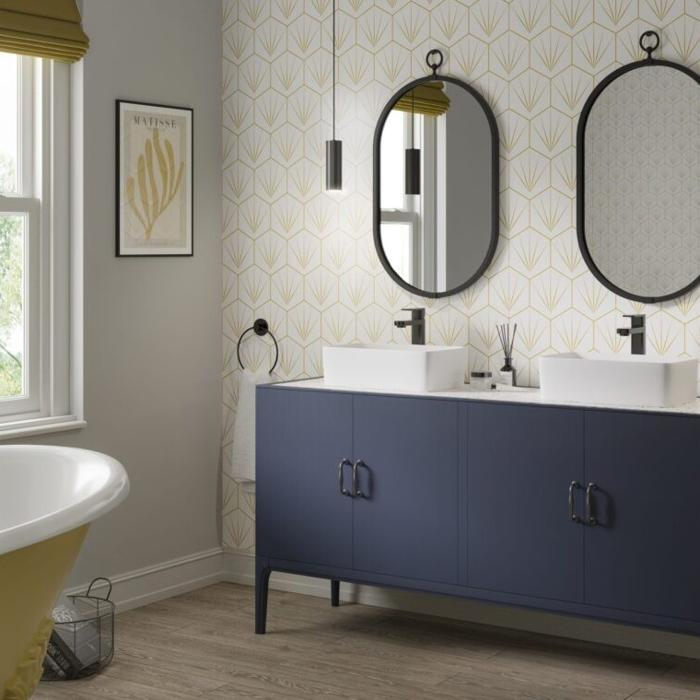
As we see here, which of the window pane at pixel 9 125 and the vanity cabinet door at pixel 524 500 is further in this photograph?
the window pane at pixel 9 125

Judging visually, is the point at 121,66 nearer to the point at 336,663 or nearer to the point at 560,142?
the point at 560,142

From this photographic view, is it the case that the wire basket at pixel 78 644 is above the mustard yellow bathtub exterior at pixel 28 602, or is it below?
below

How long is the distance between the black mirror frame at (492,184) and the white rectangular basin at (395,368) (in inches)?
11.6

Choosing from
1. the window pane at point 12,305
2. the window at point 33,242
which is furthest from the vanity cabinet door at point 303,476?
the window pane at point 12,305

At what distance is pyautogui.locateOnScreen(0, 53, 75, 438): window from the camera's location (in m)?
4.35

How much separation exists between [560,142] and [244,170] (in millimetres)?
1375

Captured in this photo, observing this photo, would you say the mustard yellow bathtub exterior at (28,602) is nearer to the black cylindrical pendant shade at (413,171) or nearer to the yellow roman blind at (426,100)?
the black cylindrical pendant shade at (413,171)

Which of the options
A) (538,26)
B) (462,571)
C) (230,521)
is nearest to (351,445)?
(462,571)

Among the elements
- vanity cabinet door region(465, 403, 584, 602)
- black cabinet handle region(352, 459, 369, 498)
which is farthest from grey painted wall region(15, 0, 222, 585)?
vanity cabinet door region(465, 403, 584, 602)

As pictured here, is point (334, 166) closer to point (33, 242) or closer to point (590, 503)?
point (33, 242)

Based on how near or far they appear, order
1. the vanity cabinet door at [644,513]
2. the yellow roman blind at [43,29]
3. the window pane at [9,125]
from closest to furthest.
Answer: the vanity cabinet door at [644,513], the yellow roman blind at [43,29], the window pane at [9,125]

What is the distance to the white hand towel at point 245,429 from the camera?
4914 millimetres

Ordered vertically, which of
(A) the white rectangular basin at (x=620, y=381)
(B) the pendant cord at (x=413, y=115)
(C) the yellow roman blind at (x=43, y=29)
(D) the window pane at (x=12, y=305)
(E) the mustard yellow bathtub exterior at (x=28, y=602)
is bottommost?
(E) the mustard yellow bathtub exterior at (x=28, y=602)

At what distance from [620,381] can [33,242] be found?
2114 mm
